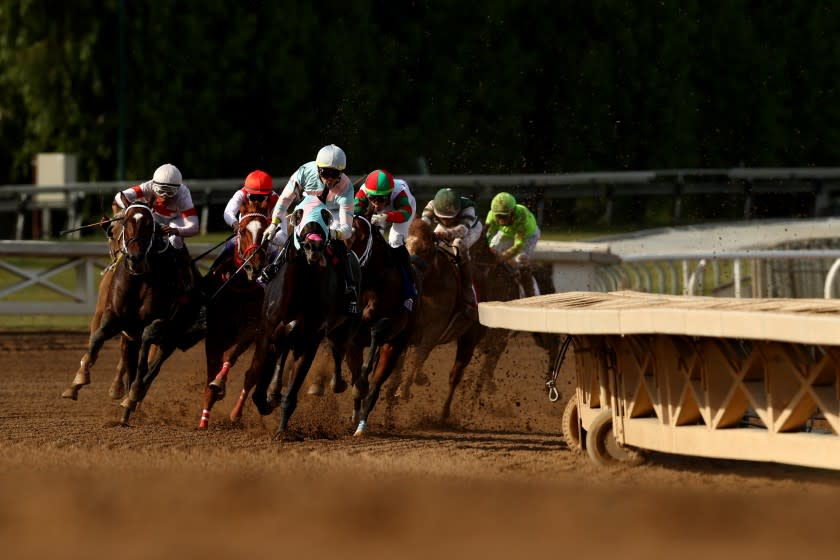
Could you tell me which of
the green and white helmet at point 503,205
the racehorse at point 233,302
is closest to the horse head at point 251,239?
the racehorse at point 233,302

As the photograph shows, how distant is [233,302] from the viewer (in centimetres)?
1080

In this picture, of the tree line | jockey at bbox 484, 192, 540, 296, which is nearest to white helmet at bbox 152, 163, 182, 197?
jockey at bbox 484, 192, 540, 296

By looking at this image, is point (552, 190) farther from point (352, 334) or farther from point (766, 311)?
point (766, 311)

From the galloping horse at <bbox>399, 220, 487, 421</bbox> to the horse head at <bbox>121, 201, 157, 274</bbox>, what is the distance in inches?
80.7

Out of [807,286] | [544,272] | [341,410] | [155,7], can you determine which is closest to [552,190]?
[155,7]

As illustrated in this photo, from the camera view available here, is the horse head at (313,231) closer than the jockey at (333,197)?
Yes

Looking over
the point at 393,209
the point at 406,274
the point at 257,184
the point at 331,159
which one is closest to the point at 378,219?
the point at 393,209

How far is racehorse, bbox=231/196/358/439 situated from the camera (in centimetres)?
945

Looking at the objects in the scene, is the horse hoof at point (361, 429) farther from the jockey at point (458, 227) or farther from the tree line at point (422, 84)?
the tree line at point (422, 84)

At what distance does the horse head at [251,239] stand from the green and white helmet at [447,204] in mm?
1713

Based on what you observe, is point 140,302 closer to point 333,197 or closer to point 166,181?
point 166,181

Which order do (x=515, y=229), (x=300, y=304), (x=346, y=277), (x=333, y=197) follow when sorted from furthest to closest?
(x=515, y=229)
(x=333, y=197)
(x=346, y=277)
(x=300, y=304)

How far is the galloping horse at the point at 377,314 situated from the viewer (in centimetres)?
1045

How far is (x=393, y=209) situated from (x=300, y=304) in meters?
1.68
